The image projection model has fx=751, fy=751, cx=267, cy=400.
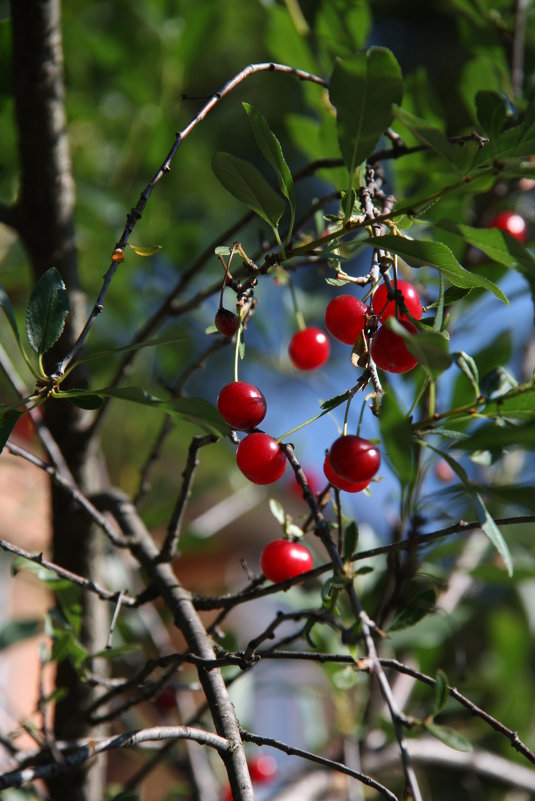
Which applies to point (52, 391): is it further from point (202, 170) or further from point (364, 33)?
point (202, 170)

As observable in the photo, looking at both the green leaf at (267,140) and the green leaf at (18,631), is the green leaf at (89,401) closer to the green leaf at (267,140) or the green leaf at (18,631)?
the green leaf at (267,140)

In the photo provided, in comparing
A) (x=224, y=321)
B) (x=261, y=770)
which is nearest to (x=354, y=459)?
(x=224, y=321)

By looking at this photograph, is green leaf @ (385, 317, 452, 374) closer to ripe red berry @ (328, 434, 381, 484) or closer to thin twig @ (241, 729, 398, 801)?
ripe red berry @ (328, 434, 381, 484)

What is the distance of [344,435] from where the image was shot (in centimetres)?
54

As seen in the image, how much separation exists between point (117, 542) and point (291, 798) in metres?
0.54

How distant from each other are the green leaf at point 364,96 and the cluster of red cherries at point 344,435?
0.33 feet

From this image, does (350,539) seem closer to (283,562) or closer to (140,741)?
(283,562)

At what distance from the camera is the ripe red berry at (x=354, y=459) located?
0.51m

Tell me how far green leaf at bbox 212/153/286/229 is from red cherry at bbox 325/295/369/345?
9 cm

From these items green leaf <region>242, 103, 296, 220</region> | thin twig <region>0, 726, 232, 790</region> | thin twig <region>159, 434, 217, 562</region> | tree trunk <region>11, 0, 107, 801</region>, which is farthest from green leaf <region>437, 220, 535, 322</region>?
tree trunk <region>11, 0, 107, 801</region>

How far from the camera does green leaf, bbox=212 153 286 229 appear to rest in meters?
0.53

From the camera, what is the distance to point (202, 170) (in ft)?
5.40

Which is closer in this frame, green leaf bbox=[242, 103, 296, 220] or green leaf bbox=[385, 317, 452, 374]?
green leaf bbox=[385, 317, 452, 374]

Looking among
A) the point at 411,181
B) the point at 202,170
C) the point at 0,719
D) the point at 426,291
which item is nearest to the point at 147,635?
the point at 0,719
